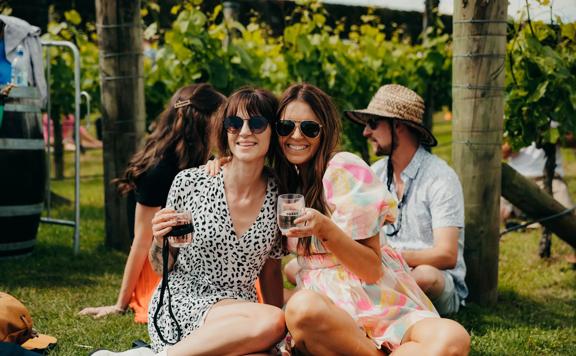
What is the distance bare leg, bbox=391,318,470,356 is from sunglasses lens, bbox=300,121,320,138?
89 centimetres

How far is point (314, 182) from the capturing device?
315cm

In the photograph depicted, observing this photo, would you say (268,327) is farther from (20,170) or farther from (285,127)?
(20,170)

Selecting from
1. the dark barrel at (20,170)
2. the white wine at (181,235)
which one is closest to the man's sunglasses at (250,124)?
the white wine at (181,235)

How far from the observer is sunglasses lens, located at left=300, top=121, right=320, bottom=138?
308 cm

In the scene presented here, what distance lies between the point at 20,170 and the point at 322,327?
3.22 m

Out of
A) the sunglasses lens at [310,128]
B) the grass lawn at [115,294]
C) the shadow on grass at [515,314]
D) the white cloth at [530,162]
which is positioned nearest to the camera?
the sunglasses lens at [310,128]

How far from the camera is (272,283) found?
3.46 metres

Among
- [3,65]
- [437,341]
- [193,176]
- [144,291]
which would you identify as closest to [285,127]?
[193,176]

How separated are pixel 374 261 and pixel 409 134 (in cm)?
146

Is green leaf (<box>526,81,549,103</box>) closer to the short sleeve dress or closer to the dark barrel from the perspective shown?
the short sleeve dress

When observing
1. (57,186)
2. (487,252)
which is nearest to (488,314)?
(487,252)

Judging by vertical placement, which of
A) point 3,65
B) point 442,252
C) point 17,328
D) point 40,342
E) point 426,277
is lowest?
point 40,342

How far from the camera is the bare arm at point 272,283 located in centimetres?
343

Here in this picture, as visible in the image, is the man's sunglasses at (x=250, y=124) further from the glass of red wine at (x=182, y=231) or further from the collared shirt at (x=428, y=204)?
the collared shirt at (x=428, y=204)
